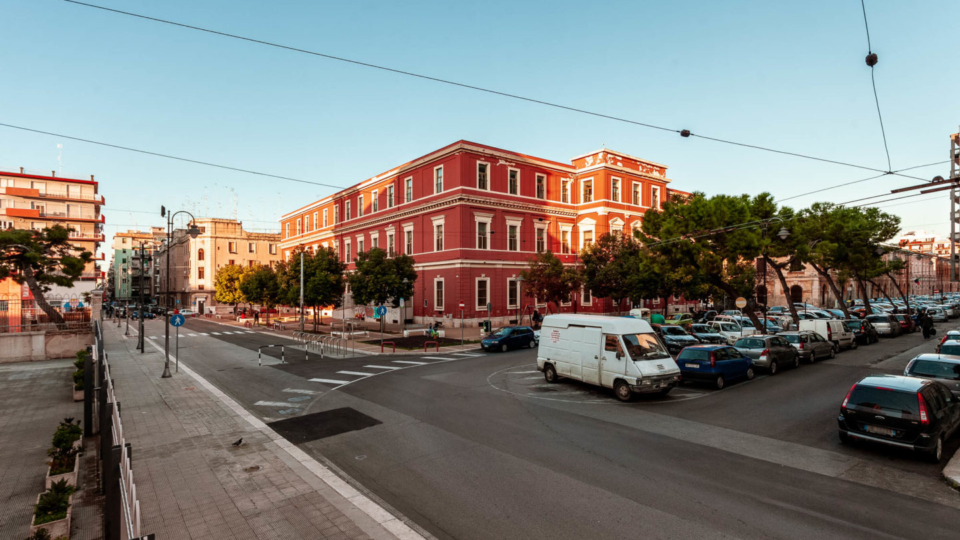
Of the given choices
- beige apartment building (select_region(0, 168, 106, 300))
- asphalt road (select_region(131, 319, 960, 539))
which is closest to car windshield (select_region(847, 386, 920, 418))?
asphalt road (select_region(131, 319, 960, 539))

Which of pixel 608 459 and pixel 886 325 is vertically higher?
pixel 886 325

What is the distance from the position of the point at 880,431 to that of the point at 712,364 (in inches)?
257

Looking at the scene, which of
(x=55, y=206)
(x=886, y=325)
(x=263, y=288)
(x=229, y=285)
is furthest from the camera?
(x=55, y=206)

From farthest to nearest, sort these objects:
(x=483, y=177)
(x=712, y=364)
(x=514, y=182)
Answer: (x=514, y=182)
(x=483, y=177)
(x=712, y=364)

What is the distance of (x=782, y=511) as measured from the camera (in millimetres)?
6996

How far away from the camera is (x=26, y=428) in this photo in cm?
1180

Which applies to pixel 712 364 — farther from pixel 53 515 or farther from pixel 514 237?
pixel 514 237

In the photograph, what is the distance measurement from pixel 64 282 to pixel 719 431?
117 ft

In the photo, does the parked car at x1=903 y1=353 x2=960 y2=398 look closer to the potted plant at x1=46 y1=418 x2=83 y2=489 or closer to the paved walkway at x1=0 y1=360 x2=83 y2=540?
the potted plant at x1=46 y1=418 x2=83 y2=489

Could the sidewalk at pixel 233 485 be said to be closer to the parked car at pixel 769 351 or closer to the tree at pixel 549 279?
the parked car at pixel 769 351

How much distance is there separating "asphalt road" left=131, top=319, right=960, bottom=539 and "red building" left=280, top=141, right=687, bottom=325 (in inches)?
979

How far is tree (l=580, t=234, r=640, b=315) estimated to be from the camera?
1483 inches

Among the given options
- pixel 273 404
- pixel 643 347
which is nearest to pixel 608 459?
pixel 643 347

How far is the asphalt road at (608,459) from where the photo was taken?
22.1 feet
